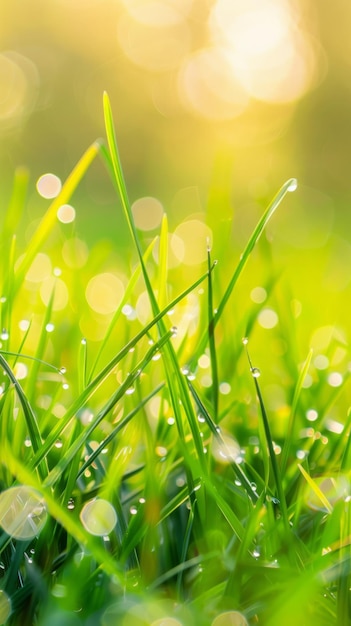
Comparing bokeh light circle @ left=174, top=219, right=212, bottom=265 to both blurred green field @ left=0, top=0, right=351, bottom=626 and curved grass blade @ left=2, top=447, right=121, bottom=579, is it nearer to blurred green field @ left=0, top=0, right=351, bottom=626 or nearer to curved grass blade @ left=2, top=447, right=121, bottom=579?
blurred green field @ left=0, top=0, right=351, bottom=626

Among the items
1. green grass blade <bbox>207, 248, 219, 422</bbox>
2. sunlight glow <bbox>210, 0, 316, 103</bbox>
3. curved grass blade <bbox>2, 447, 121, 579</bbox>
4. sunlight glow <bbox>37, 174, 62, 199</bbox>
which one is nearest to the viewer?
curved grass blade <bbox>2, 447, 121, 579</bbox>

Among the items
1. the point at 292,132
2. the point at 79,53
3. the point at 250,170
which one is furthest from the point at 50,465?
the point at 79,53

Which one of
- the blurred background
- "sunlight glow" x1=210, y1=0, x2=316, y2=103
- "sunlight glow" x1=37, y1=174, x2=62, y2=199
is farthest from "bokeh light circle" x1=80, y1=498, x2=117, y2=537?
"sunlight glow" x1=210, y1=0, x2=316, y2=103

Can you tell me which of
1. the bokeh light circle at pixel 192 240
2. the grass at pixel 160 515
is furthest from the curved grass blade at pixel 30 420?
the bokeh light circle at pixel 192 240

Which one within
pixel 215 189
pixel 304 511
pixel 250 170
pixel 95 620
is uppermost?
pixel 250 170

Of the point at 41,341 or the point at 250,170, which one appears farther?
the point at 250,170

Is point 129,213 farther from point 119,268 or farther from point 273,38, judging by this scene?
point 273,38

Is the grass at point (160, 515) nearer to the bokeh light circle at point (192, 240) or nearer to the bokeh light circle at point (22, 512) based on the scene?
the bokeh light circle at point (22, 512)
